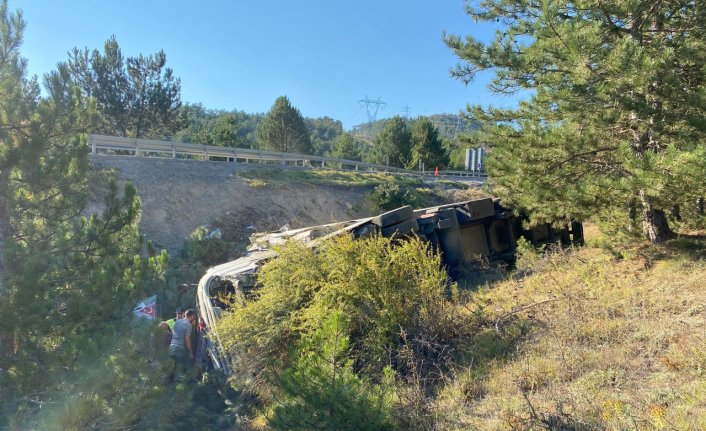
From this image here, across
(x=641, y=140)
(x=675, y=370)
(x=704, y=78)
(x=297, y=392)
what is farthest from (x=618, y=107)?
(x=297, y=392)

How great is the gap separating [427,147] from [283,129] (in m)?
15.2

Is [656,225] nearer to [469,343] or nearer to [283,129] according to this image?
[469,343]

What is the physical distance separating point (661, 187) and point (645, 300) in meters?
1.41

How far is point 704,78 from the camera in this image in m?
6.62

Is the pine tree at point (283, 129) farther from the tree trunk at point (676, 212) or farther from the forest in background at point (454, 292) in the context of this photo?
the tree trunk at point (676, 212)

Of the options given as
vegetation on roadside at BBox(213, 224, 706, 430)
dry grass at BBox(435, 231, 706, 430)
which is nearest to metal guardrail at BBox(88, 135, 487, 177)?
vegetation on roadside at BBox(213, 224, 706, 430)

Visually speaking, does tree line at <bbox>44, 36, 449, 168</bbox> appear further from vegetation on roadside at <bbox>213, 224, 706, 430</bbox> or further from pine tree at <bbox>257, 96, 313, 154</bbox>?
vegetation on roadside at <bbox>213, 224, 706, 430</bbox>

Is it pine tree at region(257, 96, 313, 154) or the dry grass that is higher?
pine tree at region(257, 96, 313, 154)

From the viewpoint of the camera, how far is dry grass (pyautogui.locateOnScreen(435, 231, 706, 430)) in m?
3.51

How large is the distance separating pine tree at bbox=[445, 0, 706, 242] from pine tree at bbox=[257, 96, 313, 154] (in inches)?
1303

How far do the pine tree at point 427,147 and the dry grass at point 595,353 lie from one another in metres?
39.8

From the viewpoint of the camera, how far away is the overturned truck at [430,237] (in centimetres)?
750

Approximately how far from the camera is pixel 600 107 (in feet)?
21.4

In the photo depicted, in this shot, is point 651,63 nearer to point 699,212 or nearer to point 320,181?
point 699,212
